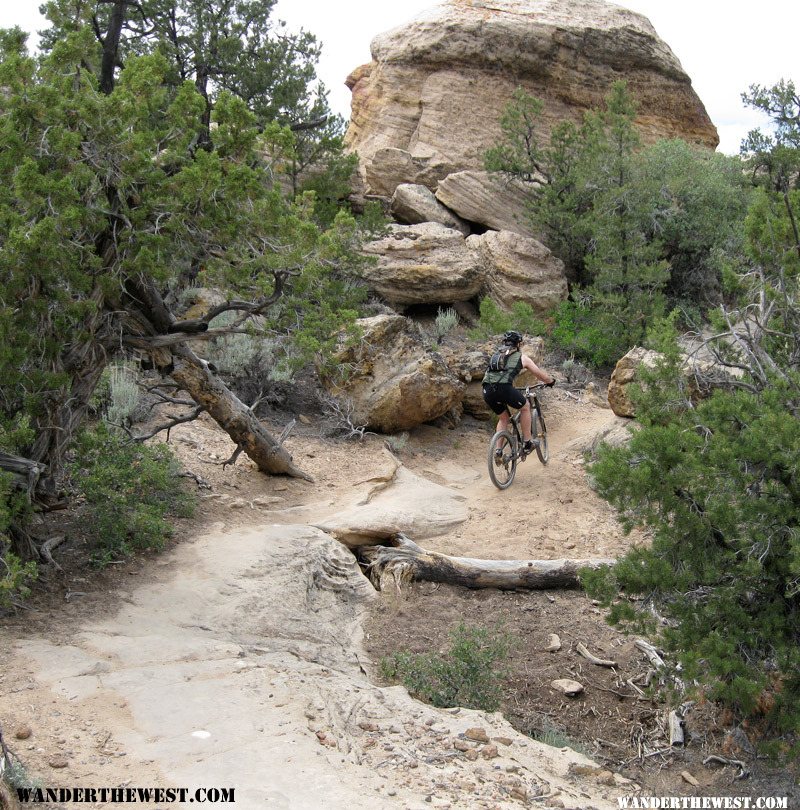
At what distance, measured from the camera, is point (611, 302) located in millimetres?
16062

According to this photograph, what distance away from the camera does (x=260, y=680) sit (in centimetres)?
504

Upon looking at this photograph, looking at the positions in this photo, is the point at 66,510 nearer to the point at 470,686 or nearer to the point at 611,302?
the point at 470,686

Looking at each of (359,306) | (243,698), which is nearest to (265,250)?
(243,698)

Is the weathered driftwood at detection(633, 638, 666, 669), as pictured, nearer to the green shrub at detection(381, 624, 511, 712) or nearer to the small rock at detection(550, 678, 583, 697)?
the small rock at detection(550, 678, 583, 697)

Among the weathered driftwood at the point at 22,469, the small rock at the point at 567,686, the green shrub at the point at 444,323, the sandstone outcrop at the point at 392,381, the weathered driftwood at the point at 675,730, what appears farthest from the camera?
the green shrub at the point at 444,323

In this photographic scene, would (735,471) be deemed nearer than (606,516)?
Yes

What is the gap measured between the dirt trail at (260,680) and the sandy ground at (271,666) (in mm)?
13

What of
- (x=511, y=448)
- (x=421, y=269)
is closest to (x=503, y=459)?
(x=511, y=448)

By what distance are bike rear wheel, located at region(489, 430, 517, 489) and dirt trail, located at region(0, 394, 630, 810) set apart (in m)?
0.72

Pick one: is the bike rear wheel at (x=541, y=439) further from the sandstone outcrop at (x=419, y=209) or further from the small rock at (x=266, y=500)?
the sandstone outcrop at (x=419, y=209)

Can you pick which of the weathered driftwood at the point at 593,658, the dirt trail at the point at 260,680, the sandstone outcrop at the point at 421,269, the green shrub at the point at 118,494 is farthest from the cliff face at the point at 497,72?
the weathered driftwood at the point at 593,658

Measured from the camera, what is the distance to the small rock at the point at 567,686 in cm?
623

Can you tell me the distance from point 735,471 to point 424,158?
17.8 metres

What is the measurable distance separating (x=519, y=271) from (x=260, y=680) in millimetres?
13831
